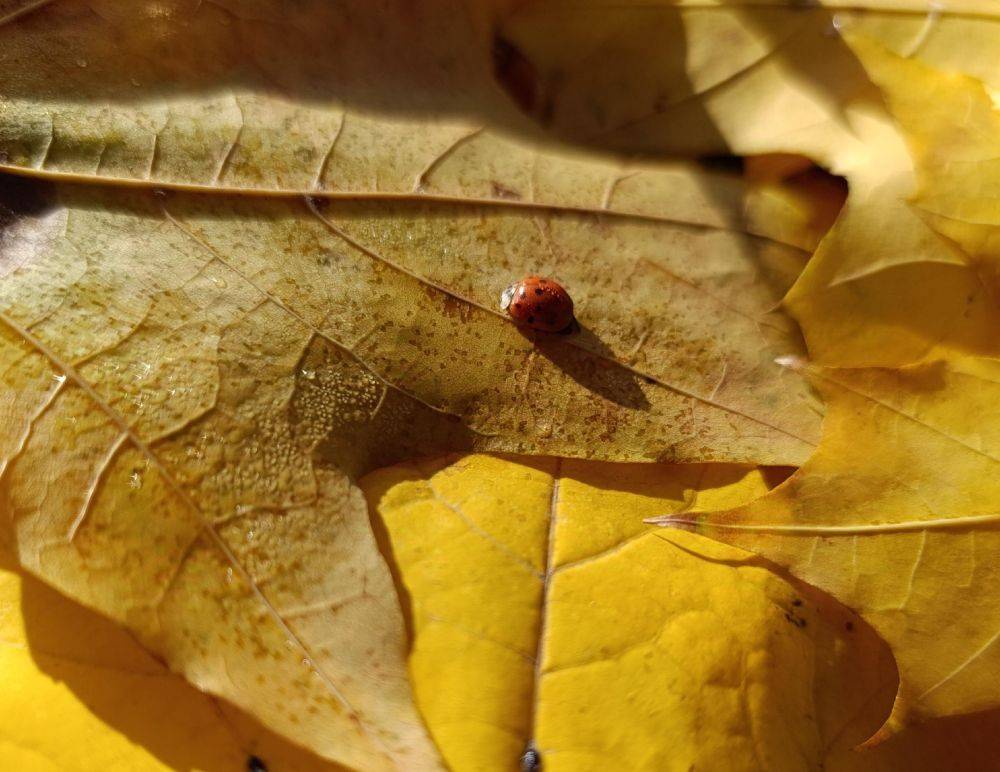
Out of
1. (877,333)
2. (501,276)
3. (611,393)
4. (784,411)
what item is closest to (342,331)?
(501,276)

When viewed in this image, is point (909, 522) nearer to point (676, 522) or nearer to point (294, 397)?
point (676, 522)

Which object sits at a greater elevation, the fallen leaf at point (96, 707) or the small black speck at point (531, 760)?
the small black speck at point (531, 760)

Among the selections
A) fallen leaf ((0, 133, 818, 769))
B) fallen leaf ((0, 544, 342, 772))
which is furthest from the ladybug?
fallen leaf ((0, 544, 342, 772))

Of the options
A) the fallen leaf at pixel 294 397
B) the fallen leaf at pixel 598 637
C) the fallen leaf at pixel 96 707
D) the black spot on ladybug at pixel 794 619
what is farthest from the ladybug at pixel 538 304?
the fallen leaf at pixel 96 707

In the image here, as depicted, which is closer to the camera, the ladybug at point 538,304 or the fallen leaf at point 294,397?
the fallen leaf at point 294,397

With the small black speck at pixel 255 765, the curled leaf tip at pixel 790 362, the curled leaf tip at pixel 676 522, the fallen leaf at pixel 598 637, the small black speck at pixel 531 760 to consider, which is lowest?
the small black speck at pixel 255 765

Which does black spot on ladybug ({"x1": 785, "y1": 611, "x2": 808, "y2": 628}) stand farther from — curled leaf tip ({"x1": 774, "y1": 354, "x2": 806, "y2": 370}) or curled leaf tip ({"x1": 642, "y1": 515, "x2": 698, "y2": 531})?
curled leaf tip ({"x1": 774, "y1": 354, "x2": 806, "y2": 370})

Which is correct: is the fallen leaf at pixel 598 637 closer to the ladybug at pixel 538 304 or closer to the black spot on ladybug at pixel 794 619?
the black spot on ladybug at pixel 794 619
